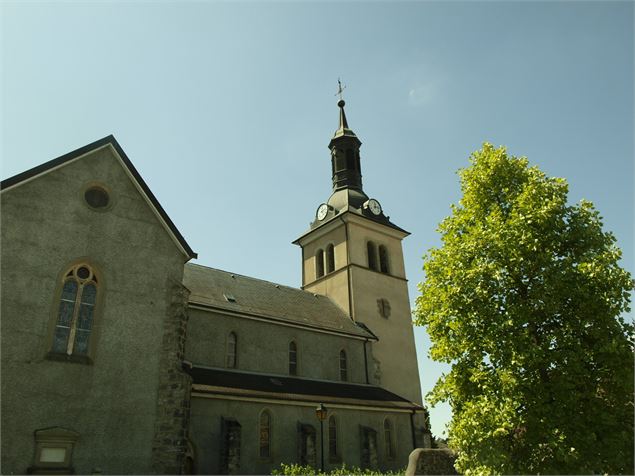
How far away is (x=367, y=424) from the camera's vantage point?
24.8m

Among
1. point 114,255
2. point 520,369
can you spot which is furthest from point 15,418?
point 520,369

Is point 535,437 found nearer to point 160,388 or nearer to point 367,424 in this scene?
point 160,388

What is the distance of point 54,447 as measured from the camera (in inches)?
535

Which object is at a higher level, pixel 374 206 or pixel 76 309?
pixel 374 206

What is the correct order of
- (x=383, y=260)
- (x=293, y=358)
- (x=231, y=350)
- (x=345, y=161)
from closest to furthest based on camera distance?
1. (x=231, y=350)
2. (x=293, y=358)
3. (x=383, y=260)
4. (x=345, y=161)

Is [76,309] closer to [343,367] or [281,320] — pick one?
[281,320]

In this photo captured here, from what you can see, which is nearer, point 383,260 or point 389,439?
point 389,439

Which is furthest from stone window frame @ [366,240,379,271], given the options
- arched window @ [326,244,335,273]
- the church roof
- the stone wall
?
the stone wall

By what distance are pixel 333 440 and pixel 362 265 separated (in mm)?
14317

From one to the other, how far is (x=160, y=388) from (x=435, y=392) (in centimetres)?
936

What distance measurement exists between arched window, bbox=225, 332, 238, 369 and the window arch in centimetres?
582

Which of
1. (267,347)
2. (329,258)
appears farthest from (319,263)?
(267,347)

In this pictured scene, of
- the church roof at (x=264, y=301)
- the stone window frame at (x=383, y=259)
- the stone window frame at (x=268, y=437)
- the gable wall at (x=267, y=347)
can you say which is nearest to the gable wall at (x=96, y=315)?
the gable wall at (x=267, y=347)

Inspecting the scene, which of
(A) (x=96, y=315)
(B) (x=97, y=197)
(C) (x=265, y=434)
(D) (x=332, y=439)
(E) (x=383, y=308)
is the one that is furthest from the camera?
(E) (x=383, y=308)
